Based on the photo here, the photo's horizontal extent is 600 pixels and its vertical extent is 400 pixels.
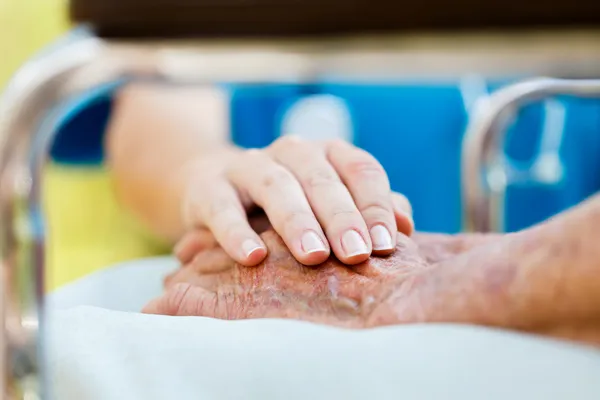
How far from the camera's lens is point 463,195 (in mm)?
659

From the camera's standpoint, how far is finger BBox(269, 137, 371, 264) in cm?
36

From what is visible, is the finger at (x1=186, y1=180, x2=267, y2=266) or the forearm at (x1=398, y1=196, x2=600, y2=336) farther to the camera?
the finger at (x1=186, y1=180, x2=267, y2=266)

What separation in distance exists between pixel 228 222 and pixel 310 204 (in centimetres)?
5

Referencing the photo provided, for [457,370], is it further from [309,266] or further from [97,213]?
[97,213]

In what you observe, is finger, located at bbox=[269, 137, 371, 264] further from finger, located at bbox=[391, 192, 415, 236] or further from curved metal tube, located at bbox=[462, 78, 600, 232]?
curved metal tube, located at bbox=[462, 78, 600, 232]

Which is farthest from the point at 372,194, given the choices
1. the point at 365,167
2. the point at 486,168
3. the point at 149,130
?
the point at 149,130

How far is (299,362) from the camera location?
11.7 inches

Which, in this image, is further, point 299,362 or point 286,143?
point 286,143

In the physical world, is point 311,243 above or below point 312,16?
below

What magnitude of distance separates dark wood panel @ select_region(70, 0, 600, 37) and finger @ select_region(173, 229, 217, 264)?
0.42 feet

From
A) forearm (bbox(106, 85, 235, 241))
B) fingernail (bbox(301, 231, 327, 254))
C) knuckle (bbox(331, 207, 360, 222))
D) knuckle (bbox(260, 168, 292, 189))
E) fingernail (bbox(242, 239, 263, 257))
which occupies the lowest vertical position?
forearm (bbox(106, 85, 235, 241))

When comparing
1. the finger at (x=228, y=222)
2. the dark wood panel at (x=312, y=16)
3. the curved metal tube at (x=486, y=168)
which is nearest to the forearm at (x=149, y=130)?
the curved metal tube at (x=486, y=168)

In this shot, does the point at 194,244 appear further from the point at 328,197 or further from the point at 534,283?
the point at 534,283

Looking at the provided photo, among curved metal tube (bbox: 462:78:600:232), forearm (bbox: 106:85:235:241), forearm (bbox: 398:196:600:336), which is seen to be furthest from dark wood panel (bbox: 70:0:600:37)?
forearm (bbox: 106:85:235:241)
